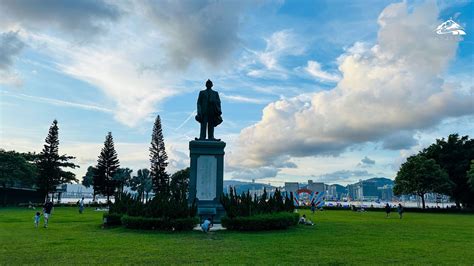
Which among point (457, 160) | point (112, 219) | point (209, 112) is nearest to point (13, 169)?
point (112, 219)

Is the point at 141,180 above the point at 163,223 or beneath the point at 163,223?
above

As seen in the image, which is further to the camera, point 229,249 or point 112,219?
point 112,219

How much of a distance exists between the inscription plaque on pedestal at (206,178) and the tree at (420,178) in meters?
32.4

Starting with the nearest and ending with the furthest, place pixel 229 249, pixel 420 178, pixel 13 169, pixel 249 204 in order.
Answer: pixel 229 249
pixel 249 204
pixel 420 178
pixel 13 169

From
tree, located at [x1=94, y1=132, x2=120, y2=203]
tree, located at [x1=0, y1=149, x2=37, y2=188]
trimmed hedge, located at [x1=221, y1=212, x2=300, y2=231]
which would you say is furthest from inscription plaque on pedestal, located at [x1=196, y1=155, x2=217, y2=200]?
tree, located at [x1=94, y1=132, x2=120, y2=203]

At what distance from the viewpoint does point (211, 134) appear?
18.1 metres

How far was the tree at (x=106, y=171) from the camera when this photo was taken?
5394 cm

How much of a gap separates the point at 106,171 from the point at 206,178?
40.7 metres

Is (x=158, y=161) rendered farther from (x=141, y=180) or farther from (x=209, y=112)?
(x=209, y=112)

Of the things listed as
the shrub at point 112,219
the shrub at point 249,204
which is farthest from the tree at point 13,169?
the shrub at point 249,204

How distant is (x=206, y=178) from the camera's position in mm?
16906

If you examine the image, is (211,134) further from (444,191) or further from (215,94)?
(444,191)

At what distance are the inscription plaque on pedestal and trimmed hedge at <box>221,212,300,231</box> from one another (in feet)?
6.44

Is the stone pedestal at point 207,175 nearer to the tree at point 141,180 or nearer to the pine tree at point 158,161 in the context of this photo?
the pine tree at point 158,161
